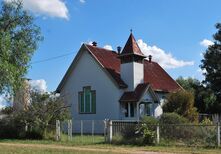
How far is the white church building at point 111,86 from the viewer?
43.8 meters

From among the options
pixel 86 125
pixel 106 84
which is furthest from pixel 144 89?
pixel 86 125

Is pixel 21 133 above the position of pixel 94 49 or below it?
below

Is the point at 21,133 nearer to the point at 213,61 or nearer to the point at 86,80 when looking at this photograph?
the point at 86,80

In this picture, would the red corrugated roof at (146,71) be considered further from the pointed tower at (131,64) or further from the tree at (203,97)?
the tree at (203,97)

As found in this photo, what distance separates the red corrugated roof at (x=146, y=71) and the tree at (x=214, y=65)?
633 centimetres

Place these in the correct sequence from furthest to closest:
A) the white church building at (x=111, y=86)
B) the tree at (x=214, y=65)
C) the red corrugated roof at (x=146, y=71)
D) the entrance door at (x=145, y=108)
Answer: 1. the tree at (x=214, y=65)
2. the red corrugated roof at (x=146, y=71)
3. the entrance door at (x=145, y=108)
4. the white church building at (x=111, y=86)

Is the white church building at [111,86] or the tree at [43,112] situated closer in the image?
the tree at [43,112]

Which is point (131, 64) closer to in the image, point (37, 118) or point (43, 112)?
point (43, 112)

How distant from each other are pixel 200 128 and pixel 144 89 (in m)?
17.3

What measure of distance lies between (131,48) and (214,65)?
54.6 ft

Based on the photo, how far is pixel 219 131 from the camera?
2519cm

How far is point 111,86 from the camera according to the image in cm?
4456

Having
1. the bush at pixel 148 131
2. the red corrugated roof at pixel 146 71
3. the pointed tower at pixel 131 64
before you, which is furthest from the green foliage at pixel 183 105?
the bush at pixel 148 131

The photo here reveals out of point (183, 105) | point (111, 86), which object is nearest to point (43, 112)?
point (111, 86)
